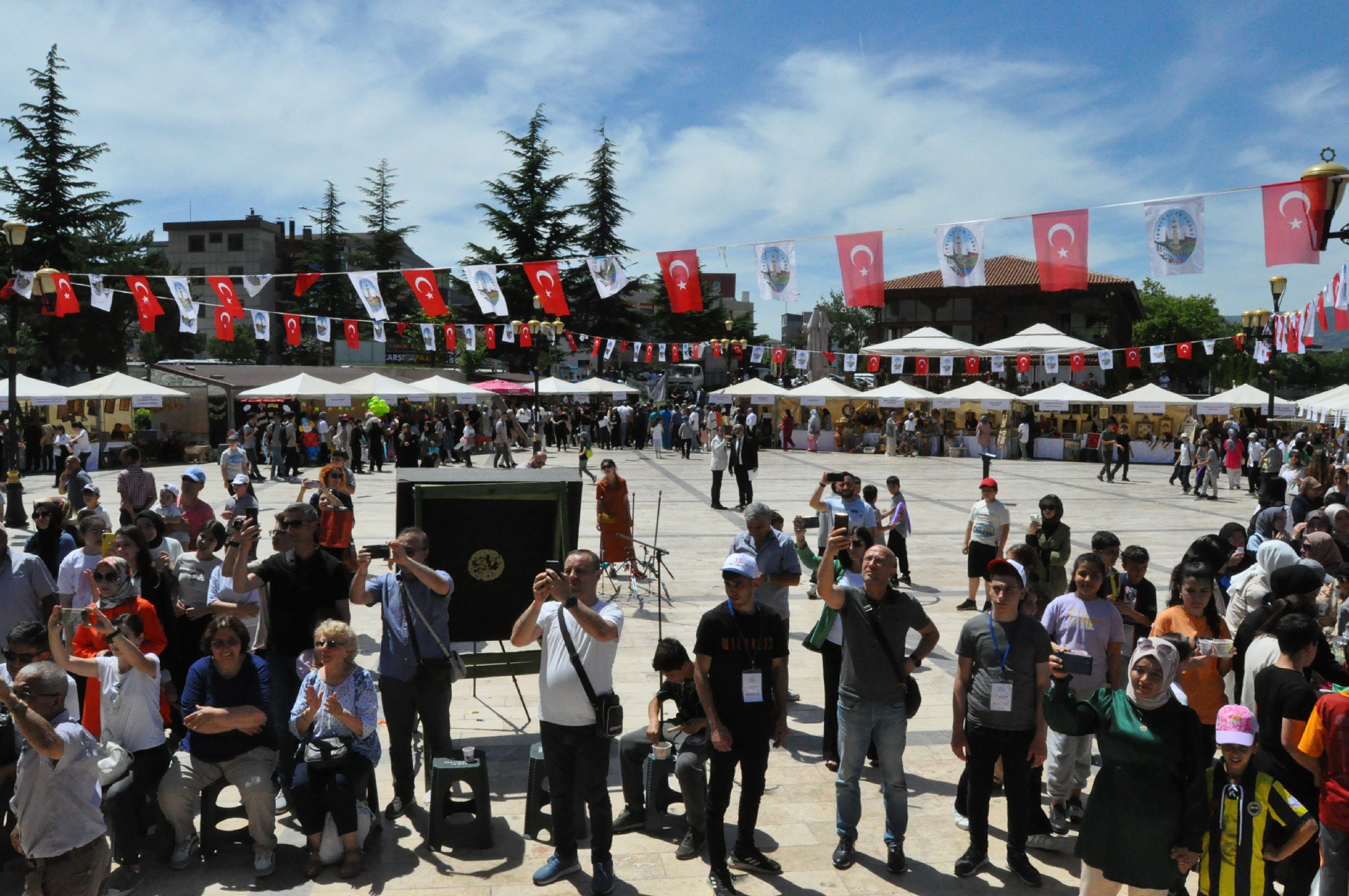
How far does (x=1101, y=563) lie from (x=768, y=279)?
1124cm

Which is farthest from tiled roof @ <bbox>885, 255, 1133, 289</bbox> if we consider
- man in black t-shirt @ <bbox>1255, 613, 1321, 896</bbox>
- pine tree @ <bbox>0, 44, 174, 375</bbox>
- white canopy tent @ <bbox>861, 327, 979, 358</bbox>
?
man in black t-shirt @ <bbox>1255, 613, 1321, 896</bbox>

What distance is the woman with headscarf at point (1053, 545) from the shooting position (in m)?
7.45

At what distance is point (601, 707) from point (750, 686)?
0.71 m

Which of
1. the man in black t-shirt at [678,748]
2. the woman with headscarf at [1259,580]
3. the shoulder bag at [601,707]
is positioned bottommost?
the man in black t-shirt at [678,748]

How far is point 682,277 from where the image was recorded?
53.8ft

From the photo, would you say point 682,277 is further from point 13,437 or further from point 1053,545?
point 13,437

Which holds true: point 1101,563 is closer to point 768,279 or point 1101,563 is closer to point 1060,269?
point 1060,269

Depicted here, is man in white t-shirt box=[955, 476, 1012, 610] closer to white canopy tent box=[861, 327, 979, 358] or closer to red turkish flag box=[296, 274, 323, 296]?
red turkish flag box=[296, 274, 323, 296]

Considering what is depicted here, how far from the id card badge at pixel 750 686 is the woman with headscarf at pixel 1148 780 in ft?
4.68

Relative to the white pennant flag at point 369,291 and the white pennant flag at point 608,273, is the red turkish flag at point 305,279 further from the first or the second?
the white pennant flag at point 608,273

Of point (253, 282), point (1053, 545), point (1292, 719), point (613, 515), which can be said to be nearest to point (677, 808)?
point (1292, 719)

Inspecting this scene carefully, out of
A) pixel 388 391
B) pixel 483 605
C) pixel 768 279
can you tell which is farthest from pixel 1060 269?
pixel 388 391

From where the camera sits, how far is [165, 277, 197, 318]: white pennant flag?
2000 centimetres

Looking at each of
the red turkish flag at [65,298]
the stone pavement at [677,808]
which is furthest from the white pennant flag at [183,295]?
the stone pavement at [677,808]
